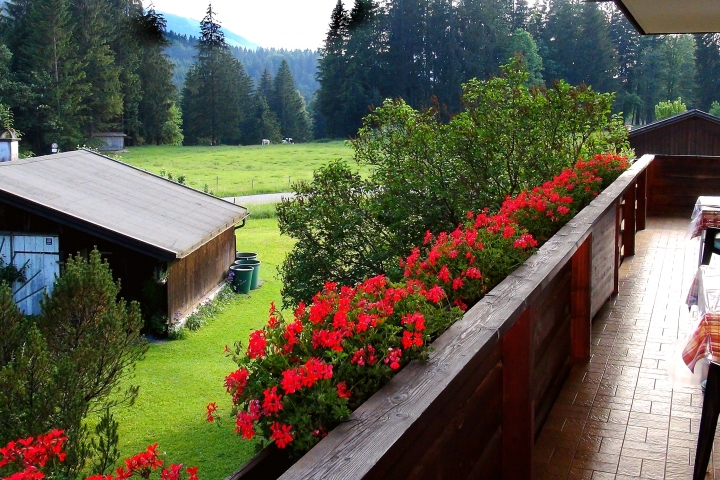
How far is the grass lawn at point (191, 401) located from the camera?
9.77 meters

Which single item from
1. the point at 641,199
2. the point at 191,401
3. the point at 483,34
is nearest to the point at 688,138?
the point at 641,199

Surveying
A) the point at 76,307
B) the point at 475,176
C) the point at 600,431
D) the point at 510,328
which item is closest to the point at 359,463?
the point at 510,328

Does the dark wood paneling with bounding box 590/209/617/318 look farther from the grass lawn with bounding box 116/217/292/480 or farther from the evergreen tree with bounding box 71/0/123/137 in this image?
the evergreen tree with bounding box 71/0/123/137

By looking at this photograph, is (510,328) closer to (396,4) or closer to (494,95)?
(494,95)

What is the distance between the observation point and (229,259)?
1905 centimetres

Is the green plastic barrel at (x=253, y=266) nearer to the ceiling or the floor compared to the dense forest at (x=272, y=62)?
nearer to the floor

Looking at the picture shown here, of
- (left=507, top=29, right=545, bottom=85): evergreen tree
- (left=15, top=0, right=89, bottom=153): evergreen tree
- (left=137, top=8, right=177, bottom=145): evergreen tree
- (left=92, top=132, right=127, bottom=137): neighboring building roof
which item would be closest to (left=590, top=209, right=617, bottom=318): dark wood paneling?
(left=507, top=29, right=545, bottom=85): evergreen tree

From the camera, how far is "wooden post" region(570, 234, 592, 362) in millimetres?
3973

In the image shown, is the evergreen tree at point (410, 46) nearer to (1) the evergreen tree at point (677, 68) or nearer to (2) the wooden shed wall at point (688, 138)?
(1) the evergreen tree at point (677, 68)

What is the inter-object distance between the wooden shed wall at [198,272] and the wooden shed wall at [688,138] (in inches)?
464

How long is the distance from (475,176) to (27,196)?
8.04m

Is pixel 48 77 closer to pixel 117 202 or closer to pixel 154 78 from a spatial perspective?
A: pixel 154 78

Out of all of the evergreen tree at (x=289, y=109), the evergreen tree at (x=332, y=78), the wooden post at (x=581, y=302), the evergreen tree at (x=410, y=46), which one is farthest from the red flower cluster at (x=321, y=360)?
the evergreen tree at (x=289, y=109)

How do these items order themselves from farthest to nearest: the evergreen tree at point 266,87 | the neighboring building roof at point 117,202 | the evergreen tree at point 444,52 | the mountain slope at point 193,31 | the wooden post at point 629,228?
the evergreen tree at point 266,87, the mountain slope at point 193,31, the evergreen tree at point 444,52, the neighboring building roof at point 117,202, the wooden post at point 629,228
